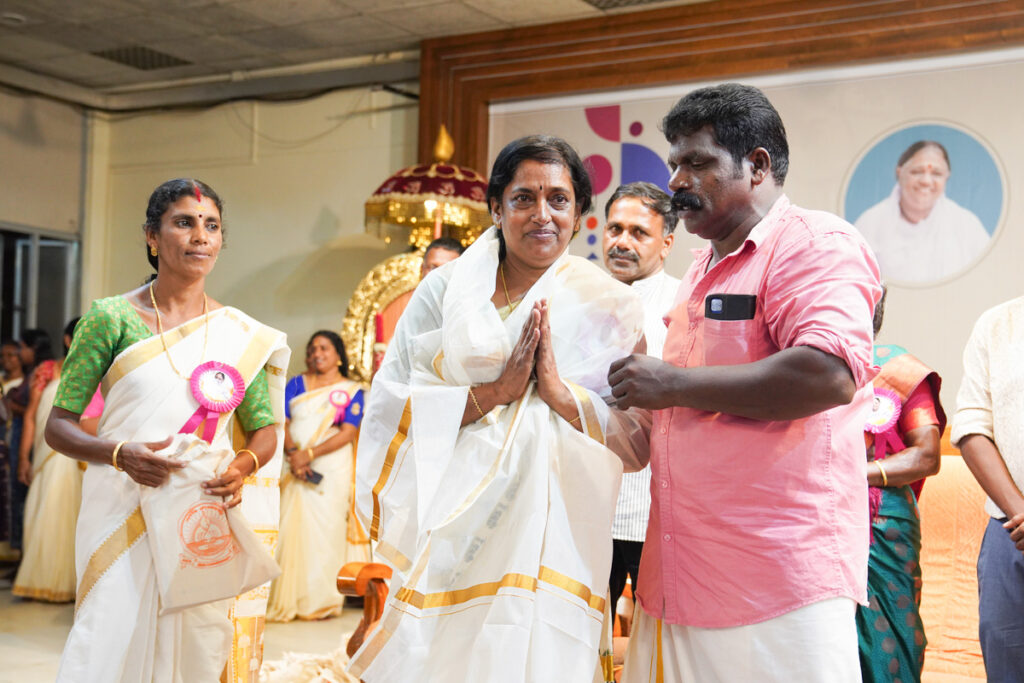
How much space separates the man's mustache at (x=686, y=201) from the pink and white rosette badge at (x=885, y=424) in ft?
4.40

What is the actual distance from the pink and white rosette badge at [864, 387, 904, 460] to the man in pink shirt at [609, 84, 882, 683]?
3.86 ft

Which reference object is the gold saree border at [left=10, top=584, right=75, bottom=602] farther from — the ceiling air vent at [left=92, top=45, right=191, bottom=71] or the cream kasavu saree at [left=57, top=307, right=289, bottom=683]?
the ceiling air vent at [left=92, top=45, right=191, bottom=71]

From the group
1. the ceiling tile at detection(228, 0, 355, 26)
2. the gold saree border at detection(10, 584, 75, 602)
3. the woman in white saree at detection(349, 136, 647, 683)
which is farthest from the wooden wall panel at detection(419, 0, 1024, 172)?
the woman in white saree at detection(349, 136, 647, 683)

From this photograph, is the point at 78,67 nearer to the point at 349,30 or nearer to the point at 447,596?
the point at 349,30

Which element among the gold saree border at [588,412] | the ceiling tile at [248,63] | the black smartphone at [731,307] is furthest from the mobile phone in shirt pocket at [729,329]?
the ceiling tile at [248,63]

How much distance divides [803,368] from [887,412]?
4.87 ft

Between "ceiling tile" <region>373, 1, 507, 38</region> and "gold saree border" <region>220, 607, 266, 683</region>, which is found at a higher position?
"ceiling tile" <region>373, 1, 507, 38</region>

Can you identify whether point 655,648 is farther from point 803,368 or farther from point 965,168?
point 965,168

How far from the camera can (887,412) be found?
2939 mm

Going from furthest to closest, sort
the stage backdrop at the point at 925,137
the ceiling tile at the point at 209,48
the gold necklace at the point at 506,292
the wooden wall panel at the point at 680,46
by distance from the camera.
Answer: the ceiling tile at the point at 209,48 < the wooden wall panel at the point at 680,46 < the stage backdrop at the point at 925,137 < the gold necklace at the point at 506,292

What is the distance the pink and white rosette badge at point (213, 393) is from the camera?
286 cm

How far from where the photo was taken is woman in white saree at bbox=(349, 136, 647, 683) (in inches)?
78.4

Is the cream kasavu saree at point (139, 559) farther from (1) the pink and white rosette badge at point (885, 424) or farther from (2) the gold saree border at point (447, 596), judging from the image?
(1) the pink and white rosette badge at point (885, 424)

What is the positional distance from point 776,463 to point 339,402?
5028mm
